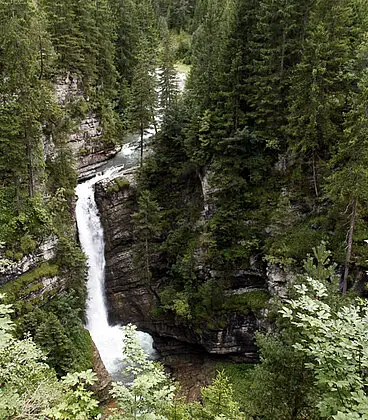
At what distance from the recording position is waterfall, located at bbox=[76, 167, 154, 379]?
25219 mm

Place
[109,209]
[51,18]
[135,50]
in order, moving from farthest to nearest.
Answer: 1. [135,50]
2. [51,18]
3. [109,209]

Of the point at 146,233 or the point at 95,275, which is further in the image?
the point at 95,275

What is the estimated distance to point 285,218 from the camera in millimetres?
20391

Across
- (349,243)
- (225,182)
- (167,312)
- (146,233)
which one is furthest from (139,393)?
(167,312)

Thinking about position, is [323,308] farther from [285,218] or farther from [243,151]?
[243,151]

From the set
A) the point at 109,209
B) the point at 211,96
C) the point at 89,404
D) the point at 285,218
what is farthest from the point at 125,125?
the point at 89,404

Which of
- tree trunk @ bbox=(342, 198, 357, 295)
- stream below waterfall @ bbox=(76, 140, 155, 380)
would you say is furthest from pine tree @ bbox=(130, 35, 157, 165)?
tree trunk @ bbox=(342, 198, 357, 295)

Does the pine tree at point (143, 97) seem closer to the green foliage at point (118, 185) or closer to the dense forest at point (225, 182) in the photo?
the dense forest at point (225, 182)

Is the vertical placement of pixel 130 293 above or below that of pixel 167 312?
below

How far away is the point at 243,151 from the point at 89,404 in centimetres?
1875

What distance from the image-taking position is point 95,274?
26531 mm

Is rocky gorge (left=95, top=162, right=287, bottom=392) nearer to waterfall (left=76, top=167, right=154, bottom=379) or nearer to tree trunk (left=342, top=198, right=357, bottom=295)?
waterfall (left=76, top=167, right=154, bottom=379)

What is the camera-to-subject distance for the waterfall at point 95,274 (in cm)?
2522

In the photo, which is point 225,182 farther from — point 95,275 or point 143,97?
point 95,275
